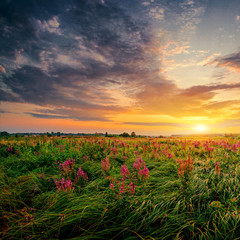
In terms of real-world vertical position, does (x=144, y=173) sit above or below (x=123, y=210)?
above

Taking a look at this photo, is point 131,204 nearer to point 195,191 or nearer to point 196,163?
point 195,191

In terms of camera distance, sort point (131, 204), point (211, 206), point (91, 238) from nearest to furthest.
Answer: point (91, 238) → point (131, 204) → point (211, 206)

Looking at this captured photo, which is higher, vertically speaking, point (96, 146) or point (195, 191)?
point (96, 146)

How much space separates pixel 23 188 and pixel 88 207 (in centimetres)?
232

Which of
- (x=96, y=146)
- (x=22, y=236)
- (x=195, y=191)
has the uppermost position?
(x=96, y=146)

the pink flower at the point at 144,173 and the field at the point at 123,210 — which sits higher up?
the pink flower at the point at 144,173

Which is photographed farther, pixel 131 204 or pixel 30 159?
pixel 30 159

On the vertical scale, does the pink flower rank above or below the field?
above

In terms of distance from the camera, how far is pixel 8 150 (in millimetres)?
8695

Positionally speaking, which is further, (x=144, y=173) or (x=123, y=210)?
(x=144, y=173)

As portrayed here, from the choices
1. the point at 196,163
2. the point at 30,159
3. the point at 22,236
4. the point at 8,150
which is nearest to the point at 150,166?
the point at 196,163

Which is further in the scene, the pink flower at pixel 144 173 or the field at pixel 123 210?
the pink flower at pixel 144 173

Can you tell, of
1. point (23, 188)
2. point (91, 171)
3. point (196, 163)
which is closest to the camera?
point (23, 188)

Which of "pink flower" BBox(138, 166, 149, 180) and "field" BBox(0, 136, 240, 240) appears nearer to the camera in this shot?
"field" BBox(0, 136, 240, 240)
